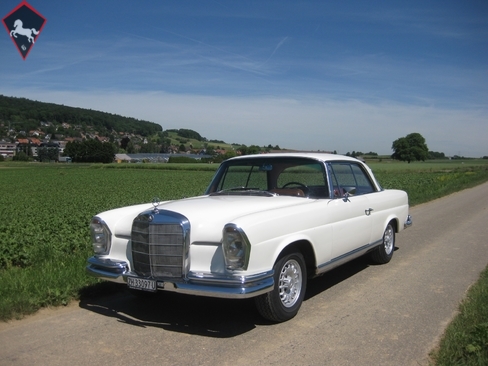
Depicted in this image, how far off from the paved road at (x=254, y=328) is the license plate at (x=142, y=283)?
1.29 ft

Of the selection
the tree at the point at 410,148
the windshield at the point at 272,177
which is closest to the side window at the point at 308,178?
the windshield at the point at 272,177

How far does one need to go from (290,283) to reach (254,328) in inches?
22.9

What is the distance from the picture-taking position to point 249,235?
166 inches

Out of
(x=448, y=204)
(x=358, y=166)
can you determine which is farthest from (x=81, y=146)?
(x=358, y=166)

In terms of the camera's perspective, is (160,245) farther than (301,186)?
No

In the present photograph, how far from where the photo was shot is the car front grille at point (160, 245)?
14.5 feet

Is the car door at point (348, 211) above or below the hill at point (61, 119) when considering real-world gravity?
below

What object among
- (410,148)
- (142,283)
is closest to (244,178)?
(142,283)

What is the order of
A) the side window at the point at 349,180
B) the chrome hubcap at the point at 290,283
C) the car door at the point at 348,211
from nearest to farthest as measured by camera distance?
1. the chrome hubcap at the point at 290,283
2. the car door at the point at 348,211
3. the side window at the point at 349,180

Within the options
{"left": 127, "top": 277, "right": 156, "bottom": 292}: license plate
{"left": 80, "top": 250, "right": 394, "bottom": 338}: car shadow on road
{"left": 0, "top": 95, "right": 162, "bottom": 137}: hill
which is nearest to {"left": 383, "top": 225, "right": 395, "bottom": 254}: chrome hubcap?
{"left": 80, "top": 250, "right": 394, "bottom": 338}: car shadow on road

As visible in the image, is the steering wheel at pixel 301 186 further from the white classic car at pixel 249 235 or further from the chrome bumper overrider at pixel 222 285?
the chrome bumper overrider at pixel 222 285

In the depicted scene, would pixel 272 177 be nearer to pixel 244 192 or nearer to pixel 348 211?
pixel 244 192

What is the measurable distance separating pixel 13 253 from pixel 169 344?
13.8ft

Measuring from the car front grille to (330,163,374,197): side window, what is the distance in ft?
7.52
